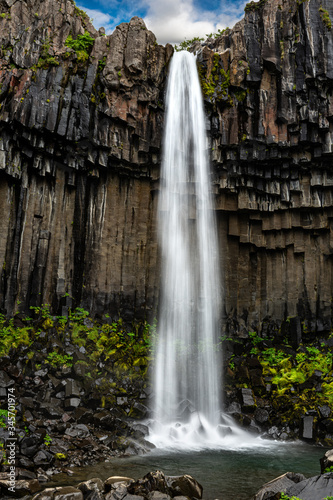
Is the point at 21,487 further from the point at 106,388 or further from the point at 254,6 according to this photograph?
the point at 254,6

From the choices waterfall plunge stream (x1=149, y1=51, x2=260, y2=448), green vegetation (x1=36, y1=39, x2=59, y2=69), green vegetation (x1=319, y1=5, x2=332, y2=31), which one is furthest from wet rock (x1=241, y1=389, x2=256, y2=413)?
green vegetation (x1=319, y1=5, x2=332, y2=31)

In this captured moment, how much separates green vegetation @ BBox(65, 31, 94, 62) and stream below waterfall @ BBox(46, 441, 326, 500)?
15.7 meters

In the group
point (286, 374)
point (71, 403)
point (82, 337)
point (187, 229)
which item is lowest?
point (71, 403)

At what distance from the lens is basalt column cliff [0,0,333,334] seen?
652 inches

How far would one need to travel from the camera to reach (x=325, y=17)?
1809cm

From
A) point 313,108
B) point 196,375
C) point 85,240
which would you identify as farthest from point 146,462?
point 313,108

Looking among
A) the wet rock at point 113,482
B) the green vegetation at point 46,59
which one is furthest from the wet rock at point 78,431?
the green vegetation at point 46,59

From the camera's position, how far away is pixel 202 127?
18234 mm

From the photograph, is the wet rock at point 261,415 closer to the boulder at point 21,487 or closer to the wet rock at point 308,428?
the wet rock at point 308,428

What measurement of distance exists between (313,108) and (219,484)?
1523cm

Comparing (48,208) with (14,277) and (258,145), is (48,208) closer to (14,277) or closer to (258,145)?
(14,277)

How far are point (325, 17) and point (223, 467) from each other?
18.7 meters

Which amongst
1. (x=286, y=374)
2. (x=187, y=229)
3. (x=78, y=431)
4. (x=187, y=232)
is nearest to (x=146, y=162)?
(x=187, y=229)

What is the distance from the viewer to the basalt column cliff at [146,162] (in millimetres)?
16562
